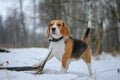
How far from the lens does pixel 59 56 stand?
21.0ft

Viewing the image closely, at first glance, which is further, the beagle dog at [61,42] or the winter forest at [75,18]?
the winter forest at [75,18]

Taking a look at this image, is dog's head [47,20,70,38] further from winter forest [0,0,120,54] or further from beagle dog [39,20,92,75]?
winter forest [0,0,120,54]

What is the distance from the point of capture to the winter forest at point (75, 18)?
17250 millimetres

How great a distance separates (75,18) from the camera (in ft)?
68.8

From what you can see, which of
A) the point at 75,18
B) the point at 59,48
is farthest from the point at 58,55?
the point at 75,18

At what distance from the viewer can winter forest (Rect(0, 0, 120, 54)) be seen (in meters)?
17.2

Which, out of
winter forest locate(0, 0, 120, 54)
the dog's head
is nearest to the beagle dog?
the dog's head

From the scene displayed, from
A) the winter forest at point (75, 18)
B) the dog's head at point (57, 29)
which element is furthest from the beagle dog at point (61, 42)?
the winter forest at point (75, 18)

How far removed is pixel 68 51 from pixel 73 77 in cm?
100

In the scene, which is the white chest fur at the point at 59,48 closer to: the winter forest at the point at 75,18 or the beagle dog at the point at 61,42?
the beagle dog at the point at 61,42

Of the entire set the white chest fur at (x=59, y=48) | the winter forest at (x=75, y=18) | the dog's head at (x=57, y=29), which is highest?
the dog's head at (x=57, y=29)

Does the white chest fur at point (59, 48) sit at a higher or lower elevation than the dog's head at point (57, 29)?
lower

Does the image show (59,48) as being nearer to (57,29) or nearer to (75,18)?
(57,29)

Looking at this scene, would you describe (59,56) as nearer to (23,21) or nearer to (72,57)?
(72,57)
